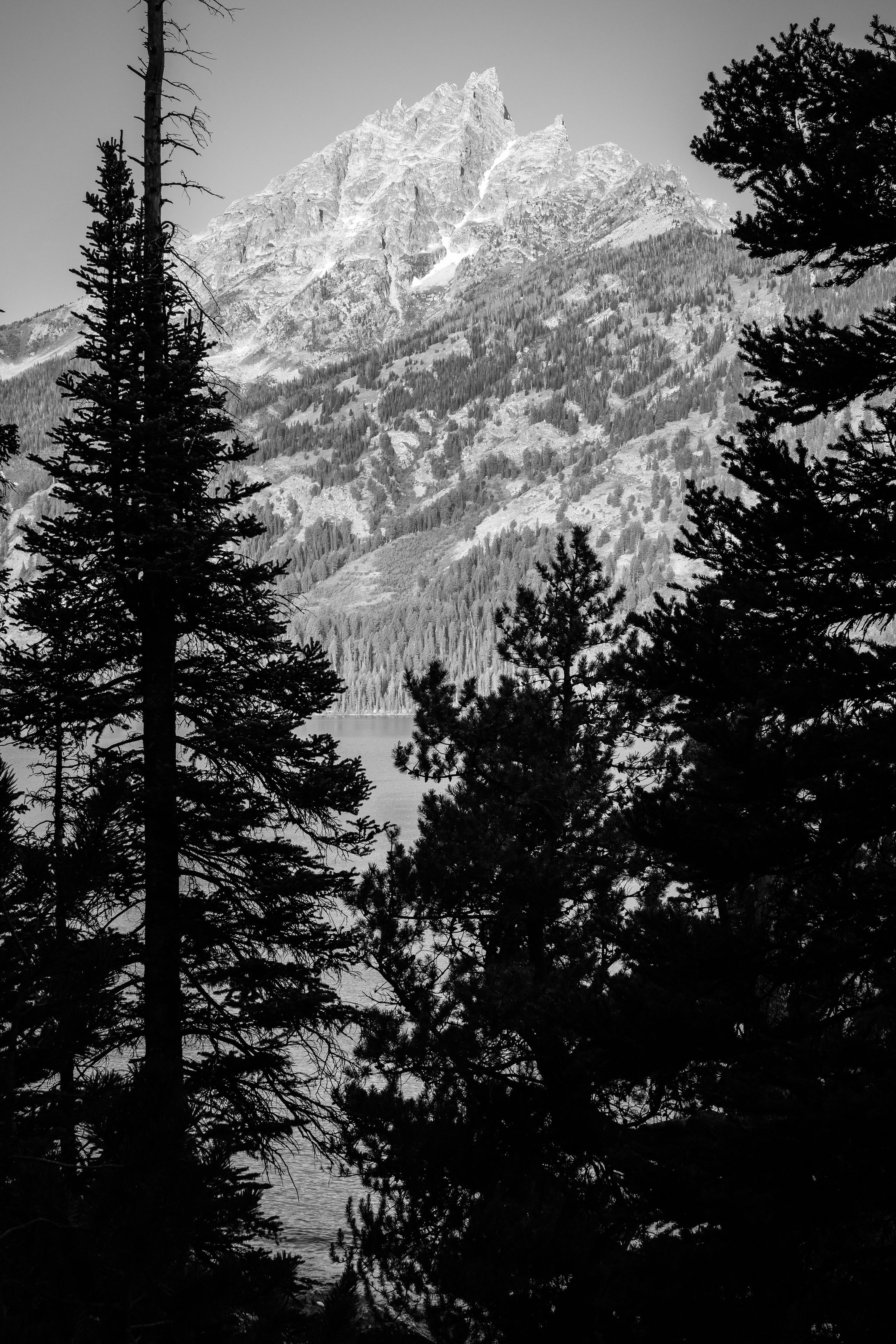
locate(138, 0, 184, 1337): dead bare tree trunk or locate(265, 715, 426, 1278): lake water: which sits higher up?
locate(138, 0, 184, 1337): dead bare tree trunk

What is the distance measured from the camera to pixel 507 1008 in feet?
29.4

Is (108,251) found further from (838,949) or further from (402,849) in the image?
(838,949)

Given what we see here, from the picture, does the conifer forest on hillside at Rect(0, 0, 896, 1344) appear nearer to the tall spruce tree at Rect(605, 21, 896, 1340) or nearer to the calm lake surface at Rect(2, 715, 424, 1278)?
the tall spruce tree at Rect(605, 21, 896, 1340)

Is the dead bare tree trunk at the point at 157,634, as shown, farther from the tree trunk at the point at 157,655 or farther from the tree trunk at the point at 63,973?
the tree trunk at the point at 63,973

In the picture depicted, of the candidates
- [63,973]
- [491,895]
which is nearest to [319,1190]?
[491,895]

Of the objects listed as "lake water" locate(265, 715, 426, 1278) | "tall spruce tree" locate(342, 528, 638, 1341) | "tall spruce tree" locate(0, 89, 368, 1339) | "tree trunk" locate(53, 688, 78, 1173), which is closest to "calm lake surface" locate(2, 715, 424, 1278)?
"lake water" locate(265, 715, 426, 1278)

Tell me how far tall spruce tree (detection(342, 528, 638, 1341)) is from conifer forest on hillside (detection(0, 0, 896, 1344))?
0.18ft

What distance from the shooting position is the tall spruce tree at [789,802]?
4.28 meters

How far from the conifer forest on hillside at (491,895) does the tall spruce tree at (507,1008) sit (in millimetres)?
55

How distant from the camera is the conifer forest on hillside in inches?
114

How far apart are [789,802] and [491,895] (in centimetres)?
646

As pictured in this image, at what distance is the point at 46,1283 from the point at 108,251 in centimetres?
824

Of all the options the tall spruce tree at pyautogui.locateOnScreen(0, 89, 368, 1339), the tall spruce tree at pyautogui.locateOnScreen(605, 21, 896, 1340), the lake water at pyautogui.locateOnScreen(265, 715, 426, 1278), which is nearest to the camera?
the tall spruce tree at pyautogui.locateOnScreen(605, 21, 896, 1340)

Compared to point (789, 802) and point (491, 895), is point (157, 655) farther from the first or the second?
point (789, 802)
